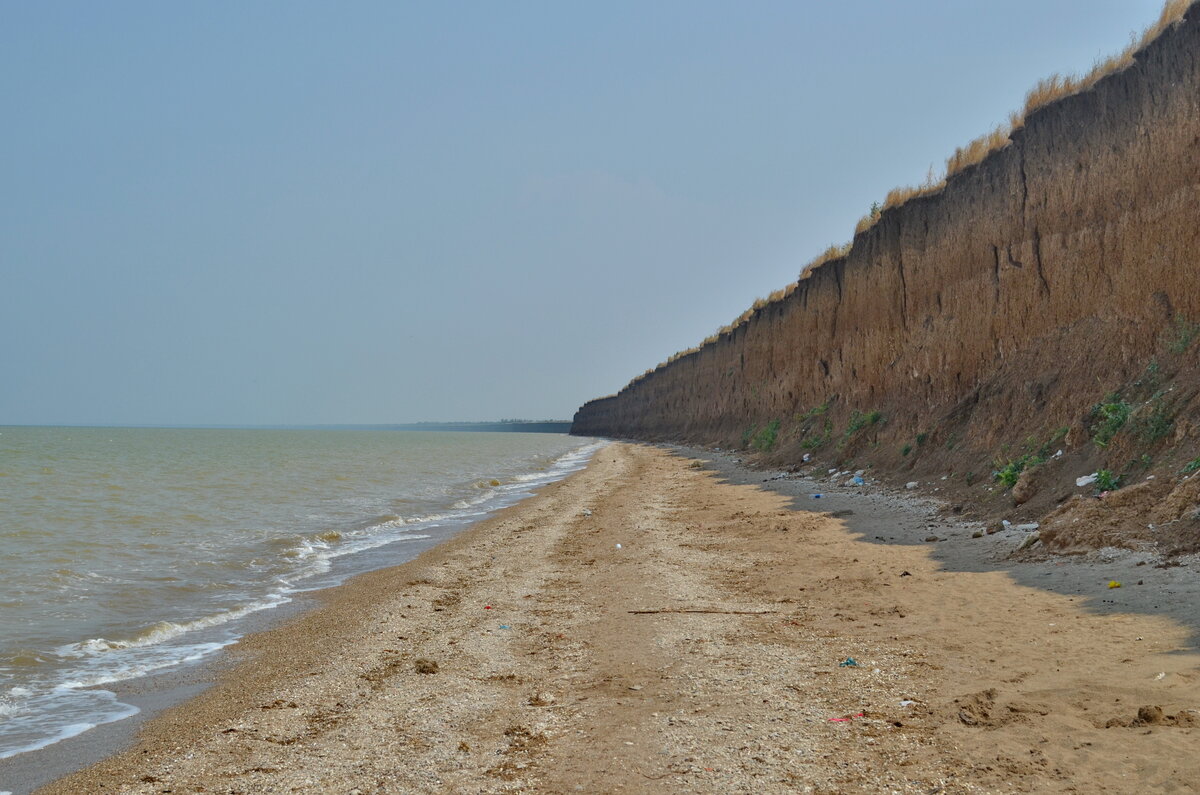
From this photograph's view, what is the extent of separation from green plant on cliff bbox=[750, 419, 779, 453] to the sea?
9.96 metres

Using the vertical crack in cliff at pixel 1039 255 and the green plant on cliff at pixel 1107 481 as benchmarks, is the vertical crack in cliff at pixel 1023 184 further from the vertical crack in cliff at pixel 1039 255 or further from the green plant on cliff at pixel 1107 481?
the green plant on cliff at pixel 1107 481

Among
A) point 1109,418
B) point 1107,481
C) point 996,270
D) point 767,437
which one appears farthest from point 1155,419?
point 767,437

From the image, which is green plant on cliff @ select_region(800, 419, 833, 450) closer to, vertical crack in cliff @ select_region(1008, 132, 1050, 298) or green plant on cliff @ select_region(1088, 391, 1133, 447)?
vertical crack in cliff @ select_region(1008, 132, 1050, 298)

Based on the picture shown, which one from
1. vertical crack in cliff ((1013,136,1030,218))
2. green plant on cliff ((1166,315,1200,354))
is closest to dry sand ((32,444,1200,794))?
green plant on cliff ((1166,315,1200,354))

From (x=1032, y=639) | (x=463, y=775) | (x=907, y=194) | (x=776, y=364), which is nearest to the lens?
(x=463, y=775)

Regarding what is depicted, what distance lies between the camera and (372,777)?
160 inches

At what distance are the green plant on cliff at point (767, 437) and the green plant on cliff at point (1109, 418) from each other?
761 inches

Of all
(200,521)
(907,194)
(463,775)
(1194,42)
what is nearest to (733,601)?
(463,775)

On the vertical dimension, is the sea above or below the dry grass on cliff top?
below

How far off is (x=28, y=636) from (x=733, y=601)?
7.20 meters

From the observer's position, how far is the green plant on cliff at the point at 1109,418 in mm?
10672

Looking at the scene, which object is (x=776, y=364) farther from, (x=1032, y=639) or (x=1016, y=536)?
(x=1032, y=639)

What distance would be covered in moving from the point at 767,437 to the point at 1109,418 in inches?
842

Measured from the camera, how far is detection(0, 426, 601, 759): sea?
6.63 metres
